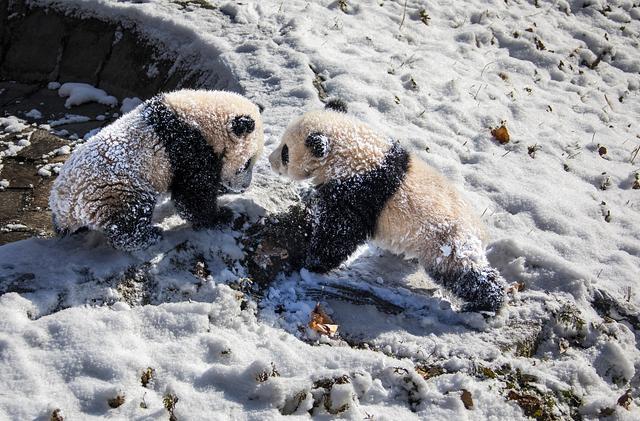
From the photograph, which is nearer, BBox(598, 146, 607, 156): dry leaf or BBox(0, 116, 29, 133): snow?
BBox(0, 116, 29, 133): snow

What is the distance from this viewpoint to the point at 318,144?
401 centimetres

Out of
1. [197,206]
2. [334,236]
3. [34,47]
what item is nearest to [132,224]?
[197,206]

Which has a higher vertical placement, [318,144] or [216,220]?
[318,144]

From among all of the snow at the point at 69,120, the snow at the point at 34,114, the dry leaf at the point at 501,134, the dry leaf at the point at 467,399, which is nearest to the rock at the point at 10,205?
the snow at the point at 69,120

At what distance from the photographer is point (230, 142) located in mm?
4109

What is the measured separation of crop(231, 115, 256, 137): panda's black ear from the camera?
13.2ft

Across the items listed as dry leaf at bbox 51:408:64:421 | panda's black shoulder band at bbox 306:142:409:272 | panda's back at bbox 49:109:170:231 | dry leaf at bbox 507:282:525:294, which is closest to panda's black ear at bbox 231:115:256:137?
panda's back at bbox 49:109:170:231

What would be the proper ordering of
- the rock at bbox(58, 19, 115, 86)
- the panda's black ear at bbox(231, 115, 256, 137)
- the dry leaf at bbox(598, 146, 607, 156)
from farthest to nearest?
the rock at bbox(58, 19, 115, 86) → the dry leaf at bbox(598, 146, 607, 156) → the panda's black ear at bbox(231, 115, 256, 137)

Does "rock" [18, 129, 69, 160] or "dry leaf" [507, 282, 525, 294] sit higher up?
"dry leaf" [507, 282, 525, 294]

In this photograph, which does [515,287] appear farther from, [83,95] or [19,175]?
[83,95]

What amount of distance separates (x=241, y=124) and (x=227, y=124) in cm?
13

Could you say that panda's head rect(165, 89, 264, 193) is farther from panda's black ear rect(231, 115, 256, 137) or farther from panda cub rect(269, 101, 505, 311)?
panda cub rect(269, 101, 505, 311)

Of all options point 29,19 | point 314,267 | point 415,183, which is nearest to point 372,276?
point 314,267

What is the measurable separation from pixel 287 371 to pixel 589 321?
246cm
